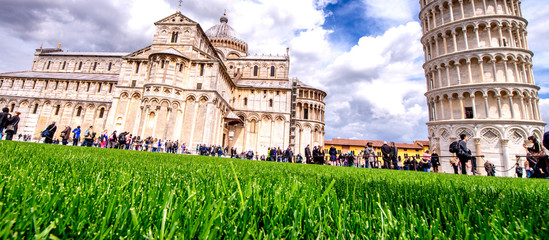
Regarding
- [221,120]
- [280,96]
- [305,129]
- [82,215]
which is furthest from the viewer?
[305,129]

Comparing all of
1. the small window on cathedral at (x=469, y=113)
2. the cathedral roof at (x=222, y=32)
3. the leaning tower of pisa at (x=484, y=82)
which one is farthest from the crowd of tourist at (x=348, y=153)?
the cathedral roof at (x=222, y=32)

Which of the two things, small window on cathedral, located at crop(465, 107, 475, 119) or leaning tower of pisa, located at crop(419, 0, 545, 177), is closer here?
leaning tower of pisa, located at crop(419, 0, 545, 177)

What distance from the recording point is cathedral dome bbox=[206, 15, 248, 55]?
39.8 meters

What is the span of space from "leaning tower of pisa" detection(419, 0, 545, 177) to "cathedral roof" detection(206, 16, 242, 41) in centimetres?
3002

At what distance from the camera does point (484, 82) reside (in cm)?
2017

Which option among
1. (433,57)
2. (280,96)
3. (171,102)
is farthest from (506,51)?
(171,102)

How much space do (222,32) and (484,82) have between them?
36439 millimetres

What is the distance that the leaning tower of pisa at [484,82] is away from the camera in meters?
19.2

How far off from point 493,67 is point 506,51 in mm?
1717

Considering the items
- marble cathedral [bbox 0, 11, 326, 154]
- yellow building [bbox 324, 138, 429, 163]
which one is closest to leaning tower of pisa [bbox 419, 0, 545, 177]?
marble cathedral [bbox 0, 11, 326, 154]

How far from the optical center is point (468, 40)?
2152 centimetres

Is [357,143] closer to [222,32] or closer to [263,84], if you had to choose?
[263,84]

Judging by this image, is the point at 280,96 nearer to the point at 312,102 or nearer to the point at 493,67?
the point at 312,102

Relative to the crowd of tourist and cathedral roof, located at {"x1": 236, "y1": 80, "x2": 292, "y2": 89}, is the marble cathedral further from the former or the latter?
the crowd of tourist
